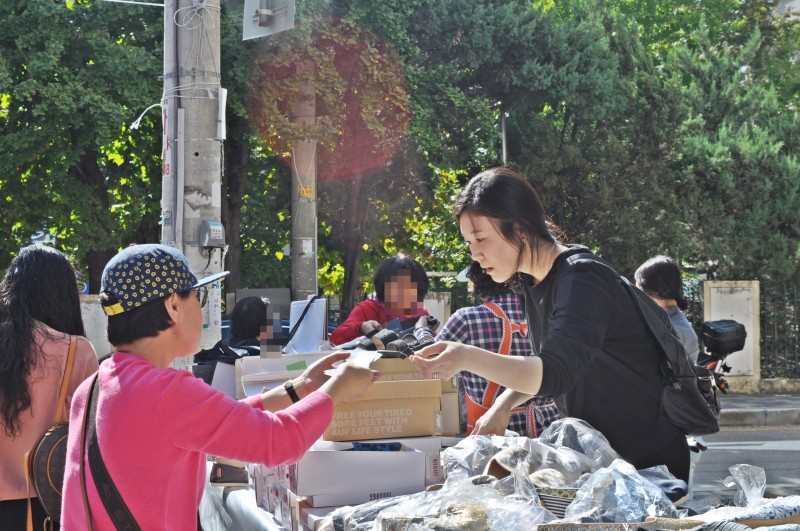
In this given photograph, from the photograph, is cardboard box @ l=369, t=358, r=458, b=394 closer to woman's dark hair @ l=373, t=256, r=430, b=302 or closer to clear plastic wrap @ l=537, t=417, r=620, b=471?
clear plastic wrap @ l=537, t=417, r=620, b=471

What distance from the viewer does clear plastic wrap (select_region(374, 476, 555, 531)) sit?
2309 millimetres

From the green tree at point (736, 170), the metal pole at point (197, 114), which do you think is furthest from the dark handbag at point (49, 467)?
the green tree at point (736, 170)

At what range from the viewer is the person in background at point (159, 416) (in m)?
2.18

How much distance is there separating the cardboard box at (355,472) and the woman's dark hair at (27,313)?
108 cm

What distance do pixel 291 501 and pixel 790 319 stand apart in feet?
48.9

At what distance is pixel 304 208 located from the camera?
14180 mm

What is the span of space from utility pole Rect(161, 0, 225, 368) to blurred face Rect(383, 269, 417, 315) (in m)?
2.43

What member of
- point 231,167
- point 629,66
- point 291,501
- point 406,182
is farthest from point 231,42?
point 291,501

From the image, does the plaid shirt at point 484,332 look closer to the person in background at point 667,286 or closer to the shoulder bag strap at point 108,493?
the person in background at point 667,286

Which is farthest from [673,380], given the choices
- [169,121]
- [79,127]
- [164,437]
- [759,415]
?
[79,127]

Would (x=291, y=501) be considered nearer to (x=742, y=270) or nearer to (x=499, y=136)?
(x=499, y=136)

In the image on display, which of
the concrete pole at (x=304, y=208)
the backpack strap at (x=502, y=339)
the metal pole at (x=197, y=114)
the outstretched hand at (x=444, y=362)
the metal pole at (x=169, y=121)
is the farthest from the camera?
the concrete pole at (x=304, y=208)

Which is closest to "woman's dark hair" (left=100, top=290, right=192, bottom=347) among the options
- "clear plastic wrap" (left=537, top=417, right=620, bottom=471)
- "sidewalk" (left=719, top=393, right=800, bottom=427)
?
"clear plastic wrap" (left=537, top=417, right=620, bottom=471)

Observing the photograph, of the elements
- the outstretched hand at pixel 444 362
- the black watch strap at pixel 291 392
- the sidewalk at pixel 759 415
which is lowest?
the sidewalk at pixel 759 415
